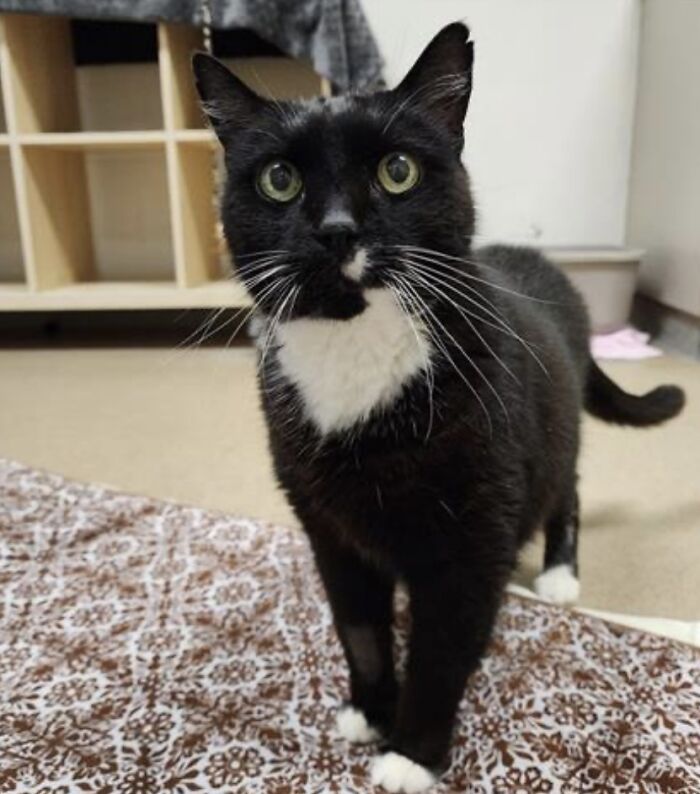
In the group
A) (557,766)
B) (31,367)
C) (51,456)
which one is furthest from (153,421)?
(557,766)

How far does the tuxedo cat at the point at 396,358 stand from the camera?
64cm

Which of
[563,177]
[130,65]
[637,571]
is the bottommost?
[637,571]

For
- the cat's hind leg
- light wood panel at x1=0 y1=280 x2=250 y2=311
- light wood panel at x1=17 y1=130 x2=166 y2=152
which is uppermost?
light wood panel at x1=17 y1=130 x2=166 y2=152

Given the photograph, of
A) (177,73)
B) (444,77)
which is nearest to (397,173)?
(444,77)

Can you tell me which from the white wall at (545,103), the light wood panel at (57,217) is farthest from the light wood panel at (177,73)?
the white wall at (545,103)

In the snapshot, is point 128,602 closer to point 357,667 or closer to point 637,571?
point 357,667

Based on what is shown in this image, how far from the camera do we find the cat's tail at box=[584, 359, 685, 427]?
1.21 m

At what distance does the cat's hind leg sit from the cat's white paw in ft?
1.18

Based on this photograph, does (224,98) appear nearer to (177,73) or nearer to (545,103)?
(177,73)

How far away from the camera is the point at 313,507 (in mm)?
749

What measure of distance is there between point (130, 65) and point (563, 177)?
1420 mm

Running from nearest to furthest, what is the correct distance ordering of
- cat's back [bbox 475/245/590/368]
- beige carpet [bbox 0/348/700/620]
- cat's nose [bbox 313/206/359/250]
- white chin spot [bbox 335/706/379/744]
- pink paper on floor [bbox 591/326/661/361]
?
cat's nose [bbox 313/206/359/250] < white chin spot [bbox 335/706/379/744] < cat's back [bbox 475/245/590/368] < beige carpet [bbox 0/348/700/620] < pink paper on floor [bbox 591/326/661/361]

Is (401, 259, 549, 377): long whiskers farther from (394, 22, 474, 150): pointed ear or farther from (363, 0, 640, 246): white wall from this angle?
(363, 0, 640, 246): white wall

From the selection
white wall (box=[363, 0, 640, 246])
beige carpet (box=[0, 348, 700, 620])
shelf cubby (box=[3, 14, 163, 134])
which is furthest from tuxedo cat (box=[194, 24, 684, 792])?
shelf cubby (box=[3, 14, 163, 134])
